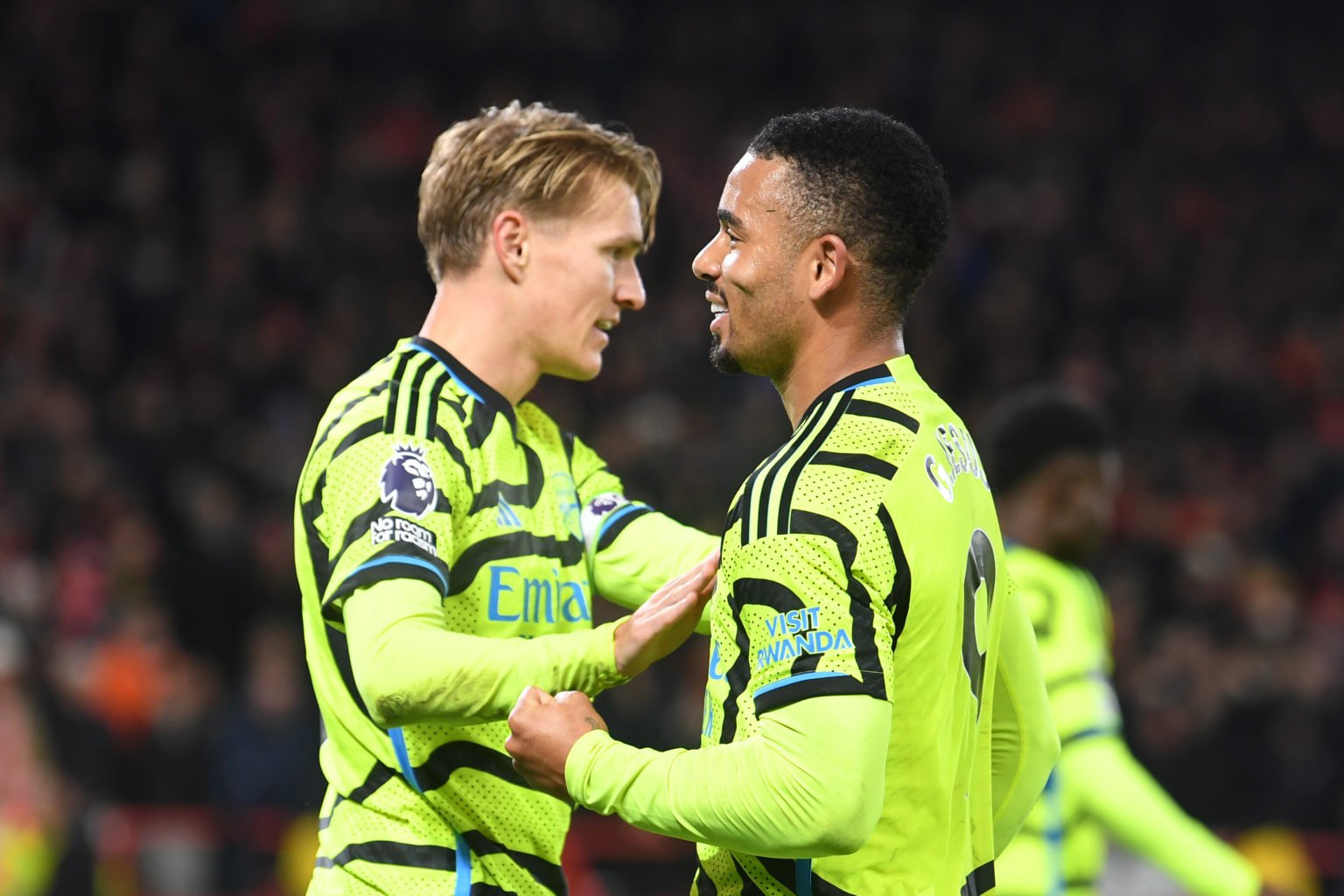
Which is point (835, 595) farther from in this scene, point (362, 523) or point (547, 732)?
point (362, 523)

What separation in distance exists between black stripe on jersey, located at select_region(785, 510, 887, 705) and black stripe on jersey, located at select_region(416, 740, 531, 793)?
89 centimetres

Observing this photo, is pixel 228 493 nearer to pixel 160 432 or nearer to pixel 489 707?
pixel 160 432

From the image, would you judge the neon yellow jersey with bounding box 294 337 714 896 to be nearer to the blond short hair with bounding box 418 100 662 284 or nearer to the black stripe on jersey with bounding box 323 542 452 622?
the black stripe on jersey with bounding box 323 542 452 622

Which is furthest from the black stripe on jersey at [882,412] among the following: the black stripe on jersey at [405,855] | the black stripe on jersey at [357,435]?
the black stripe on jersey at [405,855]

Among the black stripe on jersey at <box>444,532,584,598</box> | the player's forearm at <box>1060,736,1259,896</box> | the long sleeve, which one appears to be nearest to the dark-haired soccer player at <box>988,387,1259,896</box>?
the player's forearm at <box>1060,736,1259,896</box>

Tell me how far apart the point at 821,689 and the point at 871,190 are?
2.63 ft

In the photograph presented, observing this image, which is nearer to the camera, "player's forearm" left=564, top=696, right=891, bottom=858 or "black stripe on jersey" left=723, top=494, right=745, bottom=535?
"player's forearm" left=564, top=696, right=891, bottom=858

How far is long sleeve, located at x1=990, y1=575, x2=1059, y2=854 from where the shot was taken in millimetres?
3047

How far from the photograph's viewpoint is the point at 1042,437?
4.98 meters

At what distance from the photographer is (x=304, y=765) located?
8.34 meters

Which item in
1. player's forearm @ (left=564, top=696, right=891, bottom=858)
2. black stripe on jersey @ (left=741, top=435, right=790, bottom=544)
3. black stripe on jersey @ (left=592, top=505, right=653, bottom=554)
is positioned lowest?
player's forearm @ (left=564, top=696, right=891, bottom=858)

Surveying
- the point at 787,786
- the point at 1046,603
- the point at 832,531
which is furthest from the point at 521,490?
the point at 1046,603

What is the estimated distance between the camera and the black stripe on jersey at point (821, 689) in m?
2.35

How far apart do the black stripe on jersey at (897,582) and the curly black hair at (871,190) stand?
1.35 ft
